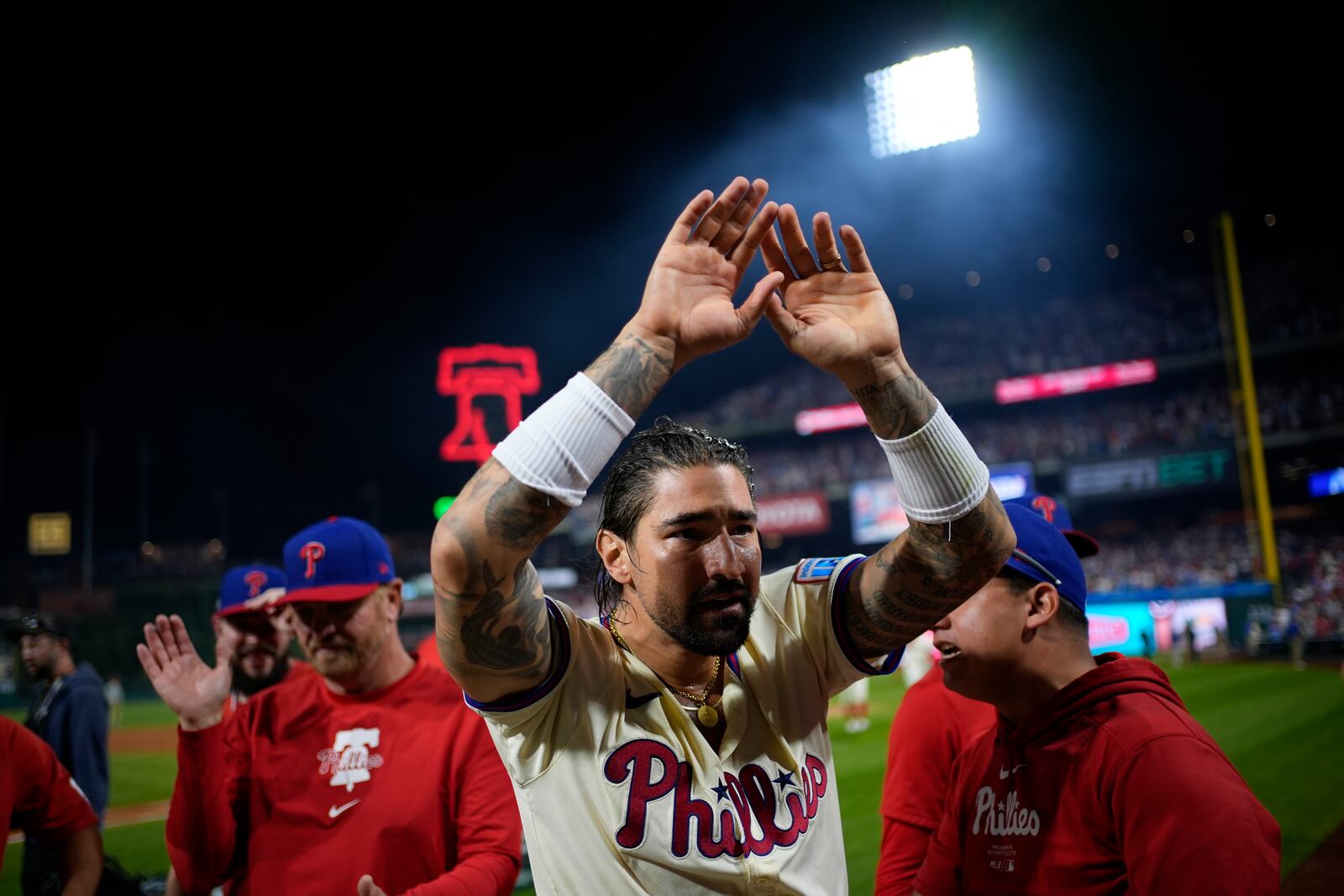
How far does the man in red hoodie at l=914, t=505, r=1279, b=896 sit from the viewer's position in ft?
6.09

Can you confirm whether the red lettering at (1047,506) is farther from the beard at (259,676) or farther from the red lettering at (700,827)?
the beard at (259,676)

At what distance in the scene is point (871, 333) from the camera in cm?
216

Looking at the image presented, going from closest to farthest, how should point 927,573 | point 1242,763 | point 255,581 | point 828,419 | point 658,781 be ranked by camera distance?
point 658,781 < point 927,573 < point 255,581 < point 1242,763 < point 828,419

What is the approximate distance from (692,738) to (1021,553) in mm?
1099

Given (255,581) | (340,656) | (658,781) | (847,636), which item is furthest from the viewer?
(255,581)

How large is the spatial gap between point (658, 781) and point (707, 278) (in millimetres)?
1157

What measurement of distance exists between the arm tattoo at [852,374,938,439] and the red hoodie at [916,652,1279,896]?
855mm

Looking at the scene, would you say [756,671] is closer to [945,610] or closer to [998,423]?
[945,610]

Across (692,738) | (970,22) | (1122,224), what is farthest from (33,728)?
(1122,224)

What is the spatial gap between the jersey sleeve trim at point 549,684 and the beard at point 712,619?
0.25 meters

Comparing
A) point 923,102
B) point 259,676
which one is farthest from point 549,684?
point 923,102

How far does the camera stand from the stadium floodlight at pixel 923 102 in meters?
17.3

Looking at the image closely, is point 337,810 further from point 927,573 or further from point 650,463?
point 927,573

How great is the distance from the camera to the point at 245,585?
4883 mm
